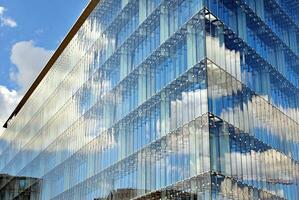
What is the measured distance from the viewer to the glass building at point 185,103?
29094 mm

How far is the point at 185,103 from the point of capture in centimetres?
3064

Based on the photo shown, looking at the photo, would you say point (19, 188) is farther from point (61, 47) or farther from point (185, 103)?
point (185, 103)

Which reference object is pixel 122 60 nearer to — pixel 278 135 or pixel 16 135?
pixel 278 135

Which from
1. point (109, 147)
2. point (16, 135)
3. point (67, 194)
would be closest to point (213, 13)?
point (109, 147)

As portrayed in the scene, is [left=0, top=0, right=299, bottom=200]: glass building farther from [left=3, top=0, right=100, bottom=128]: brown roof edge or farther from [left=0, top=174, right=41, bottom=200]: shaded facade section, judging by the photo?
[left=0, top=174, right=41, bottom=200]: shaded facade section

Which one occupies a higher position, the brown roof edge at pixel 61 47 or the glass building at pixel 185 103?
the brown roof edge at pixel 61 47

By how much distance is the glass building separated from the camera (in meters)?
29.1

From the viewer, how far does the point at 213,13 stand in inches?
1217

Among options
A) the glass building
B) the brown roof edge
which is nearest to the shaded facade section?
the glass building

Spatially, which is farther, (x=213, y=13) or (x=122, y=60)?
(x=122, y=60)

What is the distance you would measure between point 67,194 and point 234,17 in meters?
24.3

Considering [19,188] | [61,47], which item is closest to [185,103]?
[61,47]

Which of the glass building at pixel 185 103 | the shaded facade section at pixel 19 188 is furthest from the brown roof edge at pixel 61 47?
the shaded facade section at pixel 19 188

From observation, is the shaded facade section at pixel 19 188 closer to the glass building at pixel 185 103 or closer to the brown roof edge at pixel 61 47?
the glass building at pixel 185 103
